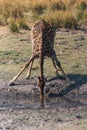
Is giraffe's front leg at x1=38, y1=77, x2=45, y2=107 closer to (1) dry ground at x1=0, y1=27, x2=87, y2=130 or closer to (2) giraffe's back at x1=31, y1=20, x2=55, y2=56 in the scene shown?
(1) dry ground at x1=0, y1=27, x2=87, y2=130

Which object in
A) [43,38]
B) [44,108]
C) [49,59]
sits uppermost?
[43,38]

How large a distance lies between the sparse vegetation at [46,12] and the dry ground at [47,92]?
211 centimetres

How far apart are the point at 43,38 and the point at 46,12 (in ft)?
31.9

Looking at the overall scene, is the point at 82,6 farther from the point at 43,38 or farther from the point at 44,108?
the point at 44,108

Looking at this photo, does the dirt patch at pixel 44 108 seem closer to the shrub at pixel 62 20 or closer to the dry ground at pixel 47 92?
the dry ground at pixel 47 92

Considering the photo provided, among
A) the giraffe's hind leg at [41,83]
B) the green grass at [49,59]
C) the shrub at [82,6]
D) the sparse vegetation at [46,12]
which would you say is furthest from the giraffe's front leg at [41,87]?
the shrub at [82,6]

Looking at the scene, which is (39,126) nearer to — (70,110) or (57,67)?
(70,110)

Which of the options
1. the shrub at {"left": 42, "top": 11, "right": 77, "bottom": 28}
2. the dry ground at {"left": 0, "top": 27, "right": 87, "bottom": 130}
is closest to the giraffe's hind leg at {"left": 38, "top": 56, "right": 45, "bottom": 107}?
the dry ground at {"left": 0, "top": 27, "right": 87, "bottom": 130}

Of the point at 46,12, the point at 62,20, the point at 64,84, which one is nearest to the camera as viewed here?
the point at 64,84

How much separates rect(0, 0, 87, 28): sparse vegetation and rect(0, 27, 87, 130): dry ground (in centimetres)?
211

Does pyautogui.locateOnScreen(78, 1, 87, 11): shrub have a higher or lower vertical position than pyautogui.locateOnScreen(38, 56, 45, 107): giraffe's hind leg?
lower

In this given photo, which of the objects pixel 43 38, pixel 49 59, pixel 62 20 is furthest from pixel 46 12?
pixel 43 38

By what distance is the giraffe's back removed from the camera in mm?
10023

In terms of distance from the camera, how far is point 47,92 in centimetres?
1015
